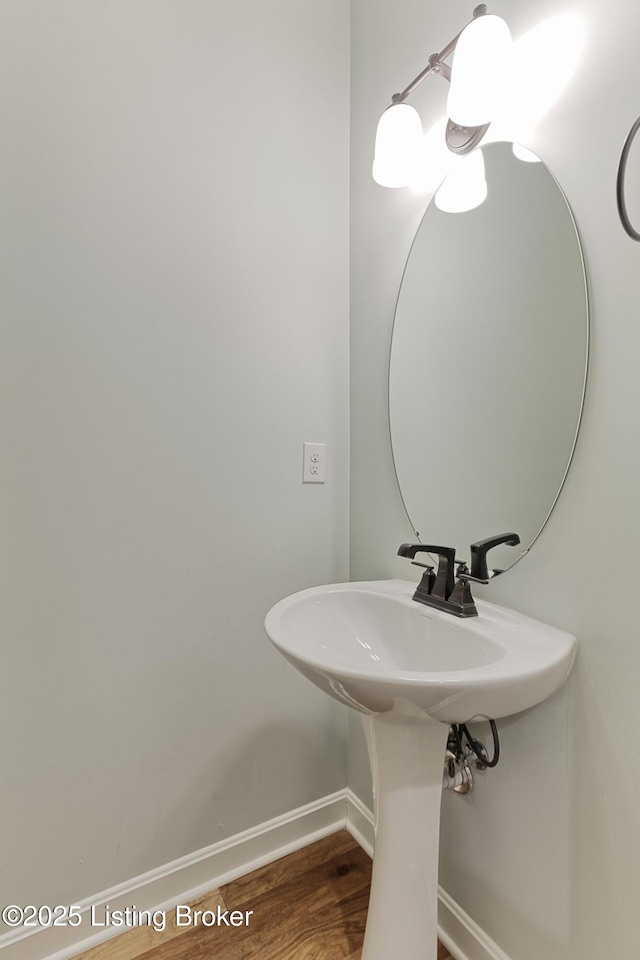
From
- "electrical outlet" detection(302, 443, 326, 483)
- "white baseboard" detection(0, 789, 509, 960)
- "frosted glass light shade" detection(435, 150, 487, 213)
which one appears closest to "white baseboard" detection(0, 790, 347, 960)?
"white baseboard" detection(0, 789, 509, 960)

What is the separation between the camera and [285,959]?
1020 millimetres

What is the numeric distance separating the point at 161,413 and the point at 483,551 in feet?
2.68

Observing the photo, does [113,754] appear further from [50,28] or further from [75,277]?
[50,28]

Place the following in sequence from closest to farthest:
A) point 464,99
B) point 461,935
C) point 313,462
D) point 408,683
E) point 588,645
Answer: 1. point 408,683
2. point 588,645
3. point 464,99
4. point 461,935
5. point 313,462

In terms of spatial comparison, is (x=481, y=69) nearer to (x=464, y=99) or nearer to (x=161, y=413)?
(x=464, y=99)

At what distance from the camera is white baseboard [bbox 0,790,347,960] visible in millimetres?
1011

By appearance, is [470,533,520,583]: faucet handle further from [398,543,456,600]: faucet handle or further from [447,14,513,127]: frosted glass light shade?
[447,14,513,127]: frosted glass light shade

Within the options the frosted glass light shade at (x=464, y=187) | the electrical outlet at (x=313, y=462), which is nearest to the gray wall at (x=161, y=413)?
the electrical outlet at (x=313, y=462)

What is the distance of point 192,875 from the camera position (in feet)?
3.88

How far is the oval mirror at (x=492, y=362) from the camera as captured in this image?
853 millimetres

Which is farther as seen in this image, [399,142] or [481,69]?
[399,142]

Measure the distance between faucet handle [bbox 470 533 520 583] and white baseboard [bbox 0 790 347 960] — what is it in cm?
95

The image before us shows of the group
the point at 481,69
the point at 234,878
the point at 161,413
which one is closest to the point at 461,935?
the point at 234,878

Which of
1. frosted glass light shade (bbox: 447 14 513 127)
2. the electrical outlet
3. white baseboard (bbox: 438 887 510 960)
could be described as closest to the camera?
frosted glass light shade (bbox: 447 14 513 127)
